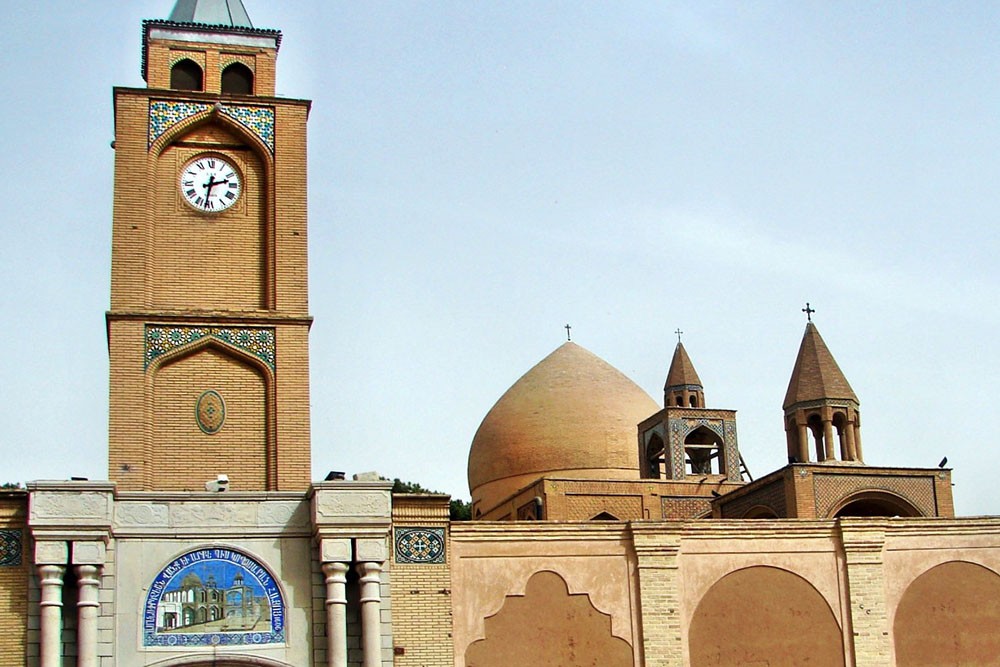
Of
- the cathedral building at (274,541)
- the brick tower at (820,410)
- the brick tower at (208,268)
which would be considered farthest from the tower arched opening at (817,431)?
the brick tower at (208,268)

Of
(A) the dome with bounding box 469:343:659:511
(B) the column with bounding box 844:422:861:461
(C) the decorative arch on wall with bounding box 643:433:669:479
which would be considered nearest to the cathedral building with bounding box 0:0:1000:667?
→ (B) the column with bounding box 844:422:861:461

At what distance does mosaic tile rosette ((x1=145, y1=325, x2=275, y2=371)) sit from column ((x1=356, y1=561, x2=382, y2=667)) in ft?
11.5

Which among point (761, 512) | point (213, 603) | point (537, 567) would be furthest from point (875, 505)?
point (213, 603)

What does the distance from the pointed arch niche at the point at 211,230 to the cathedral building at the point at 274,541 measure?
0.10 feet

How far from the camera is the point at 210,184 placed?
72.0 feet

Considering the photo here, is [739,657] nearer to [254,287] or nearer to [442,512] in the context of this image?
[442,512]

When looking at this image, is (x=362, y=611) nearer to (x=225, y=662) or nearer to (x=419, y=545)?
(x=419, y=545)

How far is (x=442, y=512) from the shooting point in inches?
782

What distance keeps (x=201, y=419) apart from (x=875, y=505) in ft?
52.7

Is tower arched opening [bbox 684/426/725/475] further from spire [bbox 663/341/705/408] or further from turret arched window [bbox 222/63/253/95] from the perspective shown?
turret arched window [bbox 222/63/253/95]

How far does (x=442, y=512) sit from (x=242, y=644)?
9.94ft

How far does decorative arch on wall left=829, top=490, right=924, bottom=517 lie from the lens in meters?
30.6

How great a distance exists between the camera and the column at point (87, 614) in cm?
1809

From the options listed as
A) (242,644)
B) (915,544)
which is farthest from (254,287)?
(915,544)
